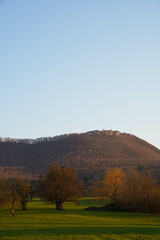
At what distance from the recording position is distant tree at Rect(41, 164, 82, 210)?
53281mm

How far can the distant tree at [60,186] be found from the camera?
175ft

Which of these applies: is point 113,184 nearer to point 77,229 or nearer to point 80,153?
point 77,229

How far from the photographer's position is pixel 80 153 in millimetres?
165125

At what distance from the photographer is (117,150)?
547 ft

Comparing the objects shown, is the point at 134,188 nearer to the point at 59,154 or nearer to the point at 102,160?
the point at 102,160

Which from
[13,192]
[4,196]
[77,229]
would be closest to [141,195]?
[13,192]

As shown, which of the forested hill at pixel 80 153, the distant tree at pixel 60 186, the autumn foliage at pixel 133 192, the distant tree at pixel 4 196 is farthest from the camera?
the forested hill at pixel 80 153

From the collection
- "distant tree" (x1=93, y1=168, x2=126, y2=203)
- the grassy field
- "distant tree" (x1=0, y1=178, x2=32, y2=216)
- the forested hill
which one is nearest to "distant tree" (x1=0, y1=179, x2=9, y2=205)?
"distant tree" (x1=0, y1=178, x2=32, y2=216)

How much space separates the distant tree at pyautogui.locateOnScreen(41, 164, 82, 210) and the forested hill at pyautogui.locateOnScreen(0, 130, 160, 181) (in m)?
70.6

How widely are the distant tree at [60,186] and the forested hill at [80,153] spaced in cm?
7058

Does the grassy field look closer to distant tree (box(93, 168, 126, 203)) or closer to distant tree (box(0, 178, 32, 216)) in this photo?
distant tree (box(0, 178, 32, 216))

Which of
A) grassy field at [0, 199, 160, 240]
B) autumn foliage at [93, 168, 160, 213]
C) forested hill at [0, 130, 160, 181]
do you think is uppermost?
forested hill at [0, 130, 160, 181]

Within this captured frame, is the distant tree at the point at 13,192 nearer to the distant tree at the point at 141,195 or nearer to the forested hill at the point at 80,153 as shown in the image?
the distant tree at the point at 141,195

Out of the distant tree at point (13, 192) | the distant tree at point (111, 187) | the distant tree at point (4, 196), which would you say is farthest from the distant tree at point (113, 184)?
the distant tree at point (4, 196)
